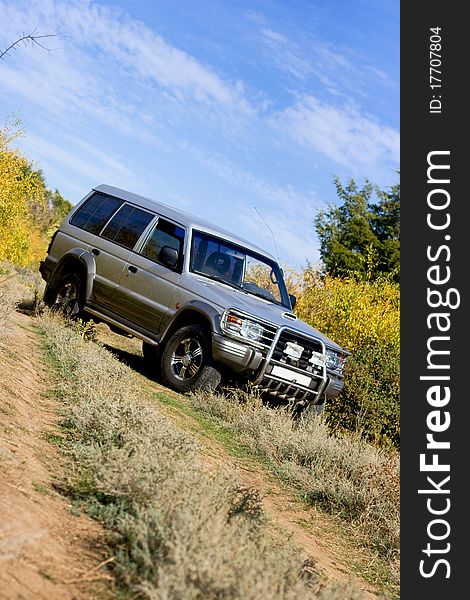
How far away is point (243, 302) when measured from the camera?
9719mm

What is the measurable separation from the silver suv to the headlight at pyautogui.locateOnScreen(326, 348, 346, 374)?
1cm

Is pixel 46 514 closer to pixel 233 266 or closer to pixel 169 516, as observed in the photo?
pixel 169 516

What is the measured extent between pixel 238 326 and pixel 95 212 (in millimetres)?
3807

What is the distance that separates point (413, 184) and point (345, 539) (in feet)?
9.75

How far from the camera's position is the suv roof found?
1070 cm

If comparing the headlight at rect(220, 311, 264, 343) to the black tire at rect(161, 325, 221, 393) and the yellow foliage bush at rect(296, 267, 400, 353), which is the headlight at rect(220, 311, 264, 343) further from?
the yellow foliage bush at rect(296, 267, 400, 353)

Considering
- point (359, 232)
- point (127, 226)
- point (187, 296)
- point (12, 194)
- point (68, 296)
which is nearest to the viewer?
point (187, 296)

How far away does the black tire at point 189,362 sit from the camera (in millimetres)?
9516

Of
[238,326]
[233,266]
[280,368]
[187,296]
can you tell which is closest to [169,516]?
[238,326]

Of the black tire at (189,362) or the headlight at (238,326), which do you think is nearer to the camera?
the headlight at (238,326)

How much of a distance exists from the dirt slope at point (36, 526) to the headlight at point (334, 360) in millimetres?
4638

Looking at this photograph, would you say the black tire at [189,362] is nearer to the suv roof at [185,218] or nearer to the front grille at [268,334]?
the front grille at [268,334]

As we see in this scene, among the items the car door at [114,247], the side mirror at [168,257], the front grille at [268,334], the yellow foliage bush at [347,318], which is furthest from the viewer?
the yellow foliage bush at [347,318]

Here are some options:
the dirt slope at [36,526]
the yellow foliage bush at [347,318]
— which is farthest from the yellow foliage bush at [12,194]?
the dirt slope at [36,526]
